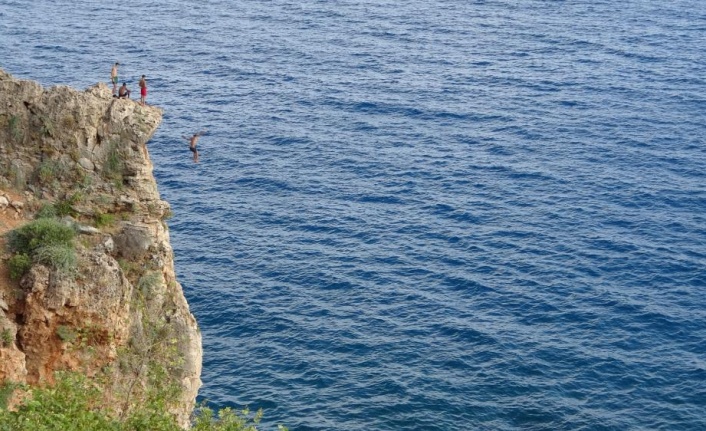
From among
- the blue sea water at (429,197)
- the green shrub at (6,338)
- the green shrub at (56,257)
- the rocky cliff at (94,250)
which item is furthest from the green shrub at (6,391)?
the blue sea water at (429,197)

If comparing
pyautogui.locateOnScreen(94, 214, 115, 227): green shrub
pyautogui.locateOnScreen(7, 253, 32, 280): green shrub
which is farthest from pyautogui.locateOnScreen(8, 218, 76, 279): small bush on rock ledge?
pyautogui.locateOnScreen(94, 214, 115, 227): green shrub

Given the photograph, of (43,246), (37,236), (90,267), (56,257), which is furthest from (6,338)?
(37,236)

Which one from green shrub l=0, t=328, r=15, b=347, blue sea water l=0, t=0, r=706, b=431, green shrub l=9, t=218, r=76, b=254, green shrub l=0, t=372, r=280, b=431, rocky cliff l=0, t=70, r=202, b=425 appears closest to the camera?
green shrub l=0, t=372, r=280, b=431

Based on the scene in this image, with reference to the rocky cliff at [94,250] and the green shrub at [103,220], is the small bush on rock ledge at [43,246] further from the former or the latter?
the green shrub at [103,220]

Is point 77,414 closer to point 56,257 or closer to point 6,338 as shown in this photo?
point 6,338

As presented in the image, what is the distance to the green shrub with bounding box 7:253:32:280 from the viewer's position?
139ft

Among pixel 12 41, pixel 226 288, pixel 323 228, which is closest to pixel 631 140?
pixel 323 228

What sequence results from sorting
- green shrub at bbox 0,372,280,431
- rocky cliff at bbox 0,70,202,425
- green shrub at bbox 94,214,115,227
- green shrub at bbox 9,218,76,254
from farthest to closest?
green shrub at bbox 94,214,115,227 → green shrub at bbox 9,218,76,254 → rocky cliff at bbox 0,70,202,425 → green shrub at bbox 0,372,280,431

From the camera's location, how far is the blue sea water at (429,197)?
74.9 metres

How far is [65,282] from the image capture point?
41938mm

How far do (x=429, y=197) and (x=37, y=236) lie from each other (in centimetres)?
6358

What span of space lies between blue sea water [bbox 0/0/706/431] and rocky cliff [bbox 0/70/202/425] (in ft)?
81.0

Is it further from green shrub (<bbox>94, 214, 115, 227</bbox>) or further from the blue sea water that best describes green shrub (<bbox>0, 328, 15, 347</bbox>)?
the blue sea water

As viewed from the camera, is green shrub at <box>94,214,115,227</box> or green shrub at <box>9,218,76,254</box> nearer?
green shrub at <box>9,218,76,254</box>
